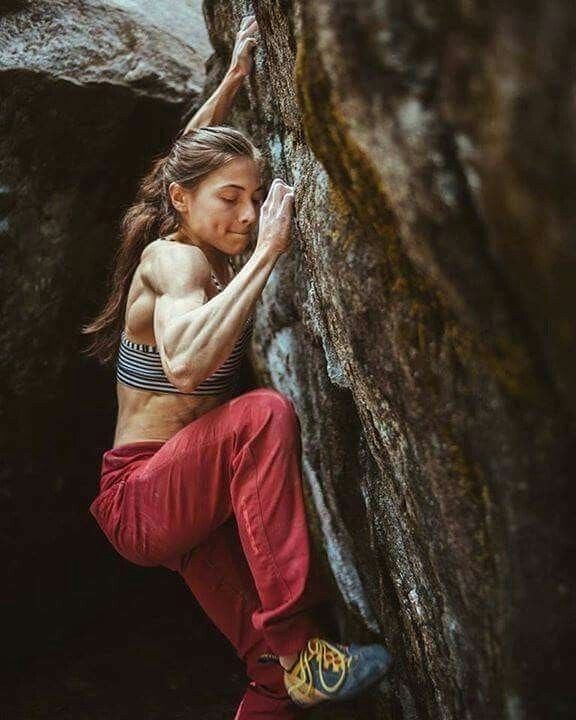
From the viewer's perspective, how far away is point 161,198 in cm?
385

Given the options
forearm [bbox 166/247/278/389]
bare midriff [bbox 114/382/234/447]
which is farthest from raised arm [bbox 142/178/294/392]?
bare midriff [bbox 114/382/234/447]

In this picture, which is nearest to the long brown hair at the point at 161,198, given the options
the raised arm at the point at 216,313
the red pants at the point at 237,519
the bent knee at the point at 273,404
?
the raised arm at the point at 216,313

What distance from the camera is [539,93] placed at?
4.87 ft

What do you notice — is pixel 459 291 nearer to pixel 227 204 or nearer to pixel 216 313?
pixel 216 313

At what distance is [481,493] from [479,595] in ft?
1.02

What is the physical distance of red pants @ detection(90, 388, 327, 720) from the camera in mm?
3041

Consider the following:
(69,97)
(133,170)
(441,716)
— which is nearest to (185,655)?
(441,716)

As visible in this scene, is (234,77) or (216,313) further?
(234,77)

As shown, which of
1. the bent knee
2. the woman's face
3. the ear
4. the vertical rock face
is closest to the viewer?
the vertical rock face

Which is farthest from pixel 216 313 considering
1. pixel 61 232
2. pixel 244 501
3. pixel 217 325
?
pixel 61 232

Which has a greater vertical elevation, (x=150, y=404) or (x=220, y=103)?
(x=220, y=103)

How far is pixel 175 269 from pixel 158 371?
0.54m

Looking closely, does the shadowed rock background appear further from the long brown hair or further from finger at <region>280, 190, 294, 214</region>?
the long brown hair

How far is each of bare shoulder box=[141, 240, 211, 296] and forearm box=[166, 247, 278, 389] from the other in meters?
0.28
